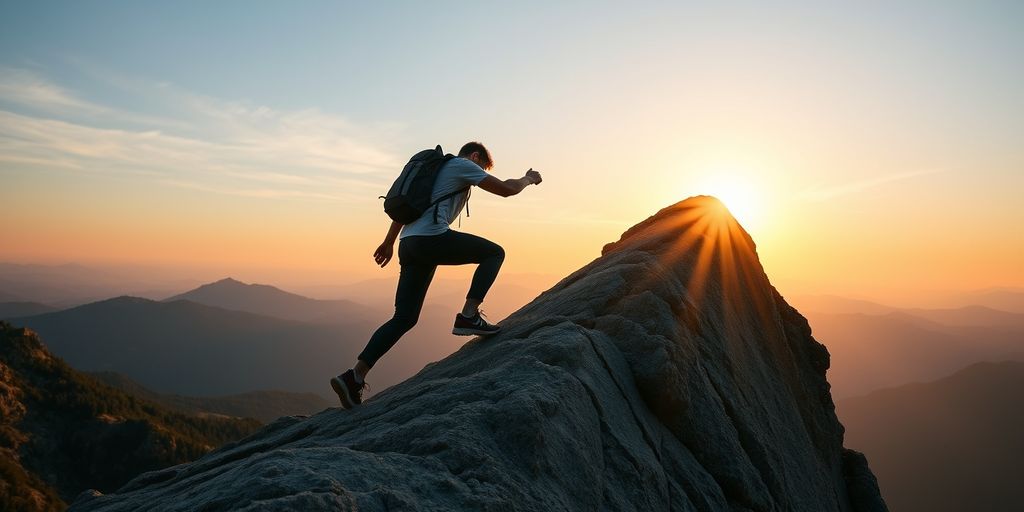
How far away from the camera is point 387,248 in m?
9.62

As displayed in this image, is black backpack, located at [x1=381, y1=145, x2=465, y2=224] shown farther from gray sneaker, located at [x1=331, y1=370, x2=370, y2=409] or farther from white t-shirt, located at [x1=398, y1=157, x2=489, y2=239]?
gray sneaker, located at [x1=331, y1=370, x2=370, y2=409]

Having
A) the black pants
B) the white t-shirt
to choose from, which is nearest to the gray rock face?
the black pants

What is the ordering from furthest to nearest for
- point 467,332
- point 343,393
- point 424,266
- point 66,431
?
point 66,431 → point 467,332 → point 424,266 → point 343,393

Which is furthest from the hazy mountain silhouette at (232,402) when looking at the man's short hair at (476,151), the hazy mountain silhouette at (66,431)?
the man's short hair at (476,151)

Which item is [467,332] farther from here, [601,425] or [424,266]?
[601,425]

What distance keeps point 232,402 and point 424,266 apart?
12796 cm

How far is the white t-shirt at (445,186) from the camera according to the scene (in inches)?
327

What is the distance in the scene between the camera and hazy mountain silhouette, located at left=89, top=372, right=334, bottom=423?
91.8 m

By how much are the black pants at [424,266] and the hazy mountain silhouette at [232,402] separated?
69.6 m

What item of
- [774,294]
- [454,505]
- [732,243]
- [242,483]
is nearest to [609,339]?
[454,505]

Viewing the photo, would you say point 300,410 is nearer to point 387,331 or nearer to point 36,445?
point 36,445

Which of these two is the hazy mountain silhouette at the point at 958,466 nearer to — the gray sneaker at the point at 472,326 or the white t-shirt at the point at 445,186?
the gray sneaker at the point at 472,326

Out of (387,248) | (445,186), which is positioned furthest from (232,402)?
(445,186)

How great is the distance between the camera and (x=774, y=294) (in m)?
15.3
